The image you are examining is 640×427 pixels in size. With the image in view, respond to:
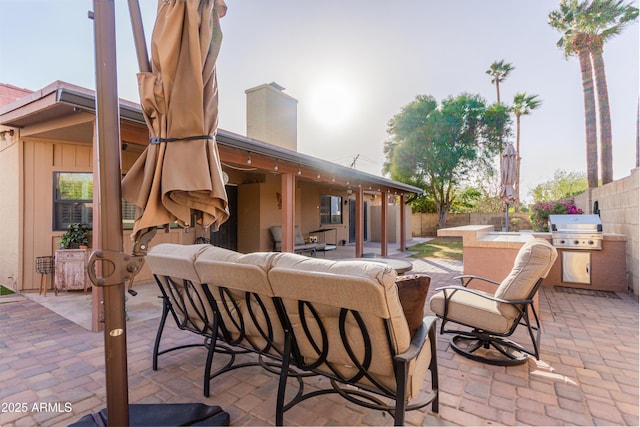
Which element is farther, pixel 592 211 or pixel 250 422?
pixel 592 211

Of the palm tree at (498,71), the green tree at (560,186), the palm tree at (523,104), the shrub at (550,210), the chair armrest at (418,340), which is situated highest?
the palm tree at (498,71)

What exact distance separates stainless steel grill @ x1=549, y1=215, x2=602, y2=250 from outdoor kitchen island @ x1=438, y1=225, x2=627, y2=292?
0.15 metres

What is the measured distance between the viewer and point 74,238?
512cm

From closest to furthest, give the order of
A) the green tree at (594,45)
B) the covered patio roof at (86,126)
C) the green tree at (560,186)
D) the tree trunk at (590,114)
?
the covered patio roof at (86,126)
the green tree at (594,45)
the tree trunk at (590,114)
the green tree at (560,186)

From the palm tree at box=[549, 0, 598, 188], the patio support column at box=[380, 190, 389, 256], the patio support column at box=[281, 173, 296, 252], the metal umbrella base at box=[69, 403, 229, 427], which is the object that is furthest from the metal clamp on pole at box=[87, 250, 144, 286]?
the palm tree at box=[549, 0, 598, 188]

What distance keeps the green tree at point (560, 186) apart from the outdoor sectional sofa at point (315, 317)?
23346 mm

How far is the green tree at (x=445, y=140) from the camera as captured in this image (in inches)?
598

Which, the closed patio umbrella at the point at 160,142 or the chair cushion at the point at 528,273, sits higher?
the closed patio umbrella at the point at 160,142

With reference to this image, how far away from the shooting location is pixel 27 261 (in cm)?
520

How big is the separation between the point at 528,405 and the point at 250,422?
6.54 feet

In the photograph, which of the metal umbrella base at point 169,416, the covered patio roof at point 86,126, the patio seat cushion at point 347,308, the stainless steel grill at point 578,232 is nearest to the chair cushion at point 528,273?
the patio seat cushion at point 347,308

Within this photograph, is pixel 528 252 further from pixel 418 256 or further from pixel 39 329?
pixel 418 256

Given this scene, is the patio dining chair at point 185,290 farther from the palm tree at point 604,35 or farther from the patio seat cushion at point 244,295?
the palm tree at point 604,35

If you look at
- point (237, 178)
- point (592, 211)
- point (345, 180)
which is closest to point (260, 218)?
point (237, 178)
